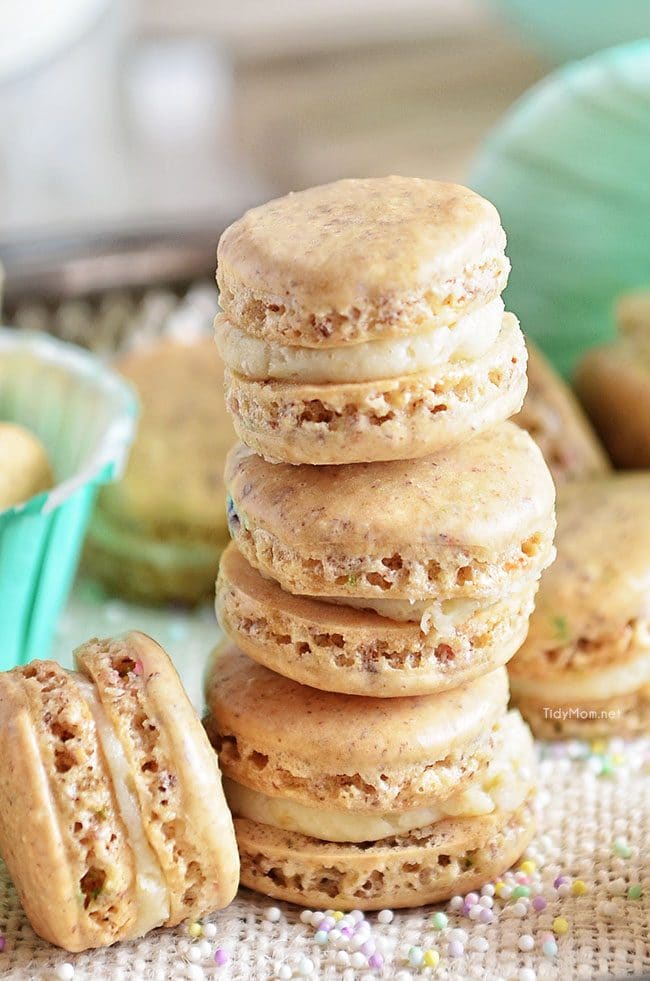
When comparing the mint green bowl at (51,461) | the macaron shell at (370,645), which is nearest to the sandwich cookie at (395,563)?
the macaron shell at (370,645)

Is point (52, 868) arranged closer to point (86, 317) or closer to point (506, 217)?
point (506, 217)

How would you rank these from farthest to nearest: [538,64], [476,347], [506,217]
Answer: [538,64], [506,217], [476,347]

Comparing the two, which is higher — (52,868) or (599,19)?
(599,19)

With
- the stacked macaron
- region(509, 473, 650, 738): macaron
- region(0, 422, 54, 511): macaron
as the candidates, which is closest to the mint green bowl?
region(0, 422, 54, 511): macaron

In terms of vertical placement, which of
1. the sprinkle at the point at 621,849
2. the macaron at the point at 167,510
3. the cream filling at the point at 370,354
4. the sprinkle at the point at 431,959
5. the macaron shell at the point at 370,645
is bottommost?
the macaron at the point at 167,510

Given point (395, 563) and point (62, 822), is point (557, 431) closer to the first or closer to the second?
point (395, 563)

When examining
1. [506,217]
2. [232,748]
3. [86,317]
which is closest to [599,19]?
[506,217]

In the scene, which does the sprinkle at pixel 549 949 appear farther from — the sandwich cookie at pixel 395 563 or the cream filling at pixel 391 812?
the sandwich cookie at pixel 395 563
